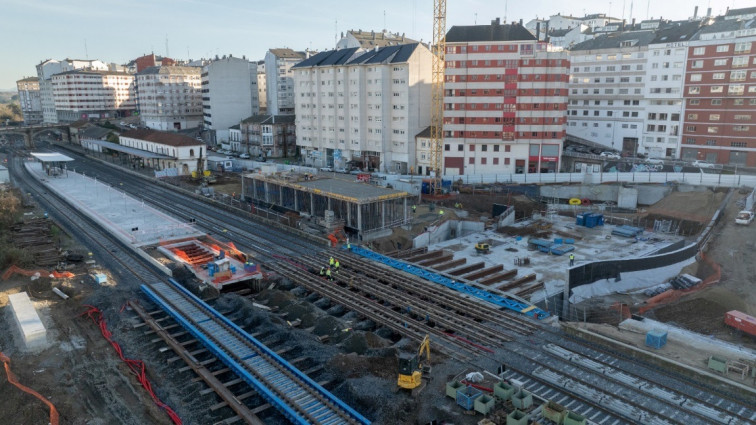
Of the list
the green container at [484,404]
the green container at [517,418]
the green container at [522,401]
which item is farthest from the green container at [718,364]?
the green container at [484,404]

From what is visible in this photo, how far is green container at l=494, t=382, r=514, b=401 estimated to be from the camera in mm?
16391

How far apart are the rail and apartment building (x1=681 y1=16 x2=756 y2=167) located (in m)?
66.6

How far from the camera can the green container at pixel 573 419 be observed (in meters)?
14.8

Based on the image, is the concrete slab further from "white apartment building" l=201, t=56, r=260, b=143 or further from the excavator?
"white apartment building" l=201, t=56, r=260, b=143

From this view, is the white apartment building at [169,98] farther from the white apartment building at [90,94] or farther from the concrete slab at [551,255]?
the concrete slab at [551,255]

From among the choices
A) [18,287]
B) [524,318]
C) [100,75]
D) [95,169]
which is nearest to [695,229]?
[524,318]

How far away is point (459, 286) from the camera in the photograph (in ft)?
Result: 92.2

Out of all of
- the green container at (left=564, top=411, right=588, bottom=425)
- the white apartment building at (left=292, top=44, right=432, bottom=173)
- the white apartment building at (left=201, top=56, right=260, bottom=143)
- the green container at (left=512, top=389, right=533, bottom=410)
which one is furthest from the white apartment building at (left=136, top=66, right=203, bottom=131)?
the green container at (left=564, top=411, right=588, bottom=425)

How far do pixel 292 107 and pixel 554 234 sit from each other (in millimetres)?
74687

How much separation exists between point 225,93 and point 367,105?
41840 mm

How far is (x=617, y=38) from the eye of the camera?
250 ft

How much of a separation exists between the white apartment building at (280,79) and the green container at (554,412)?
93.6 metres

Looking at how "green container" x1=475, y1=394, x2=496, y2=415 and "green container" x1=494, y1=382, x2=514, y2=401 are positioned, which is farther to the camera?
"green container" x1=494, y1=382, x2=514, y2=401

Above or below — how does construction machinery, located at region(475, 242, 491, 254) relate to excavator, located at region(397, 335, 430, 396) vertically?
below
